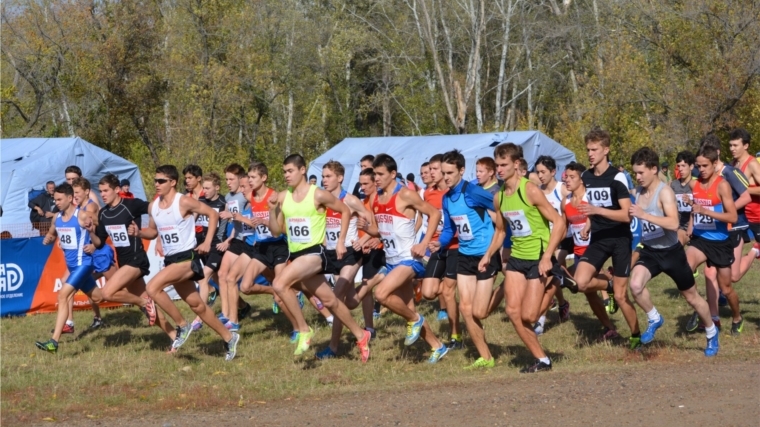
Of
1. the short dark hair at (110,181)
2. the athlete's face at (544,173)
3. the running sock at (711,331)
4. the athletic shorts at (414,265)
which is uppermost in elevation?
the short dark hair at (110,181)

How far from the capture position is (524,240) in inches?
340

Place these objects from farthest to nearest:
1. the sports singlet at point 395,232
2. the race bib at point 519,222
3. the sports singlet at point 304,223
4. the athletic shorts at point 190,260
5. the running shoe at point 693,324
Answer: the running shoe at point 693,324 < the athletic shorts at point 190,260 < the sports singlet at point 395,232 < the sports singlet at point 304,223 < the race bib at point 519,222

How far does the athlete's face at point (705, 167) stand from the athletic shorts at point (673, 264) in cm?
137

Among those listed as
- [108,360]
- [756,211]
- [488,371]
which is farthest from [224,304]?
[756,211]

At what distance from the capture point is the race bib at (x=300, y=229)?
9.47 m

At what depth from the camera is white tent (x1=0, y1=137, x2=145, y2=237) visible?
23386 millimetres

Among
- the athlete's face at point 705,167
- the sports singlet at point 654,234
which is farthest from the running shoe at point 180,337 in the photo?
the athlete's face at point 705,167

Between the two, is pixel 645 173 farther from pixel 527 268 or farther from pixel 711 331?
pixel 711 331

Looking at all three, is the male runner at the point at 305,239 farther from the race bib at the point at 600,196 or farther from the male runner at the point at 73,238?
the male runner at the point at 73,238

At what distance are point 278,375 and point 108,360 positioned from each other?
2199 mm

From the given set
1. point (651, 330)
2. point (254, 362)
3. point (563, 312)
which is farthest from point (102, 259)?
point (651, 330)

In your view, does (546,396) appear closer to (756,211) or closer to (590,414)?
(590,414)

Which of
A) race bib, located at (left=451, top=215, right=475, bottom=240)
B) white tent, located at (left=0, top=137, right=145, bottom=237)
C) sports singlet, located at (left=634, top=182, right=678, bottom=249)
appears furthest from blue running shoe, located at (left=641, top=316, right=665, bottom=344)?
white tent, located at (left=0, top=137, right=145, bottom=237)

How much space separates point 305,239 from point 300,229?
12 cm
